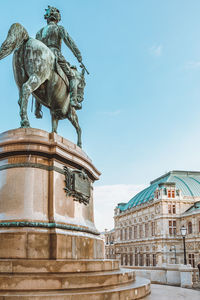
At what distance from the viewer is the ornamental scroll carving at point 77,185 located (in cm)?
657

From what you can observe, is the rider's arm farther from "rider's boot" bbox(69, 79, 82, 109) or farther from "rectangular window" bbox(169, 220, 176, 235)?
"rectangular window" bbox(169, 220, 176, 235)

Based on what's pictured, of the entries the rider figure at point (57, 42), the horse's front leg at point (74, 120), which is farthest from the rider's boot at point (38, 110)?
the horse's front leg at point (74, 120)

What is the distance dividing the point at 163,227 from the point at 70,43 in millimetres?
53577

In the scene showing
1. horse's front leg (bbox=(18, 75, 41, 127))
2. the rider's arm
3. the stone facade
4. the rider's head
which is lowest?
the stone facade

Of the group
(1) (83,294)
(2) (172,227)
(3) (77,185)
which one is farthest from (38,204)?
(2) (172,227)

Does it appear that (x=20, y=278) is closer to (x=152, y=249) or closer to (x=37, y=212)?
(x=37, y=212)

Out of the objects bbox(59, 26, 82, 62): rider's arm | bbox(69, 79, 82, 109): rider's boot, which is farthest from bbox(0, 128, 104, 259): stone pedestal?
bbox(59, 26, 82, 62): rider's arm

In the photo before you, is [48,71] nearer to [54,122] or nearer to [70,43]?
[70,43]

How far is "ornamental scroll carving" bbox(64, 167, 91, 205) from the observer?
21.5 feet

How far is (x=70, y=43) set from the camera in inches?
327

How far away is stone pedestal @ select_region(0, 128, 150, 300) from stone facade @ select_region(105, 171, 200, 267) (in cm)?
4683

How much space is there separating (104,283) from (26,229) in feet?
5.20

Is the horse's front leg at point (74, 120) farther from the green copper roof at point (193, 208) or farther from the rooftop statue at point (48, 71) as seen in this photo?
the green copper roof at point (193, 208)

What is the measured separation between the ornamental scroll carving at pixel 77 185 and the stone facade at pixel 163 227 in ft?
152
